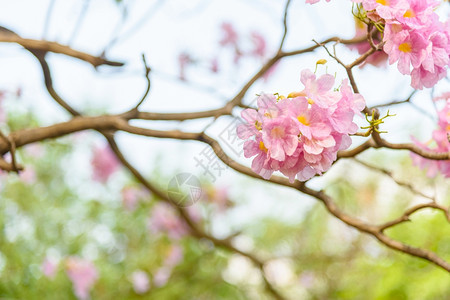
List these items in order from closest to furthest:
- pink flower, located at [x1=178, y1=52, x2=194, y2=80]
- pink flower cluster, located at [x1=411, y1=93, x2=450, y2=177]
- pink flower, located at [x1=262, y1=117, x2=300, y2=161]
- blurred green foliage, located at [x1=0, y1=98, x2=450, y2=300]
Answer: pink flower, located at [x1=262, y1=117, x2=300, y2=161], pink flower cluster, located at [x1=411, y1=93, x2=450, y2=177], blurred green foliage, located at [x1=0, y1=98, x2=450, y2=300], pink flower, located at [x1=178, y1=52, x2=194, y2=80]

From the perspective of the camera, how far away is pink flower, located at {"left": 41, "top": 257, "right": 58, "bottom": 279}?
214 centimetres

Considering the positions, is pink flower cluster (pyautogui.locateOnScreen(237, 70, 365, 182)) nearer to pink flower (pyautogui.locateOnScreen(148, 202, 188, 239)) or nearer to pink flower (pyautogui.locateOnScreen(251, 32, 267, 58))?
pink flower (pyautogui.locateOnScreen(251, 32, 267, 58))

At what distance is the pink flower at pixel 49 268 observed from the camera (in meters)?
2.14

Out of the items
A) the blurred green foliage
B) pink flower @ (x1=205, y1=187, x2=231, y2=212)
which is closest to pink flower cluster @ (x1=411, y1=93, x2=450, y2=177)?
the blurred green foliage

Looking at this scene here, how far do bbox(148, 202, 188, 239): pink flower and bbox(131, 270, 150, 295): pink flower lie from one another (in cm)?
29

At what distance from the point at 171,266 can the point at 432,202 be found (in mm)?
1942

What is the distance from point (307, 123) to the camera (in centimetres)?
66

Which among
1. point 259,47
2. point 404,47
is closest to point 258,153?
point 404,47

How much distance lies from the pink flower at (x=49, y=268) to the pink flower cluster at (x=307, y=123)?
5.61 feet

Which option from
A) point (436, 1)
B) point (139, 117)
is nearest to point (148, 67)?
point (139, 117)

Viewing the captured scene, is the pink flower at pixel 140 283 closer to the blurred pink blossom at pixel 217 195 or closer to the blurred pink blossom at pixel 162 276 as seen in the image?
the blurred pink blossom at pixel 162 276

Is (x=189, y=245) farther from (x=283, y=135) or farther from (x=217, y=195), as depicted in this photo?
(x=283, y=135)

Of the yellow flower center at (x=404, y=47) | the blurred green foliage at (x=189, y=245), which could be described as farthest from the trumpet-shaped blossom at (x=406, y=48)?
the blurred green foliage at (x=189, y=245)

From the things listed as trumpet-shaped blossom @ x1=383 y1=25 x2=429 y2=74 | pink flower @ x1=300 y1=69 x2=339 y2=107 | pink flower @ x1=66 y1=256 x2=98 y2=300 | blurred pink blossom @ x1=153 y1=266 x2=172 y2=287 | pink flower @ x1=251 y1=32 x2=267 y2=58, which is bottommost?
pink flower @ x1=66 y1=256 x2=98 y2=300
